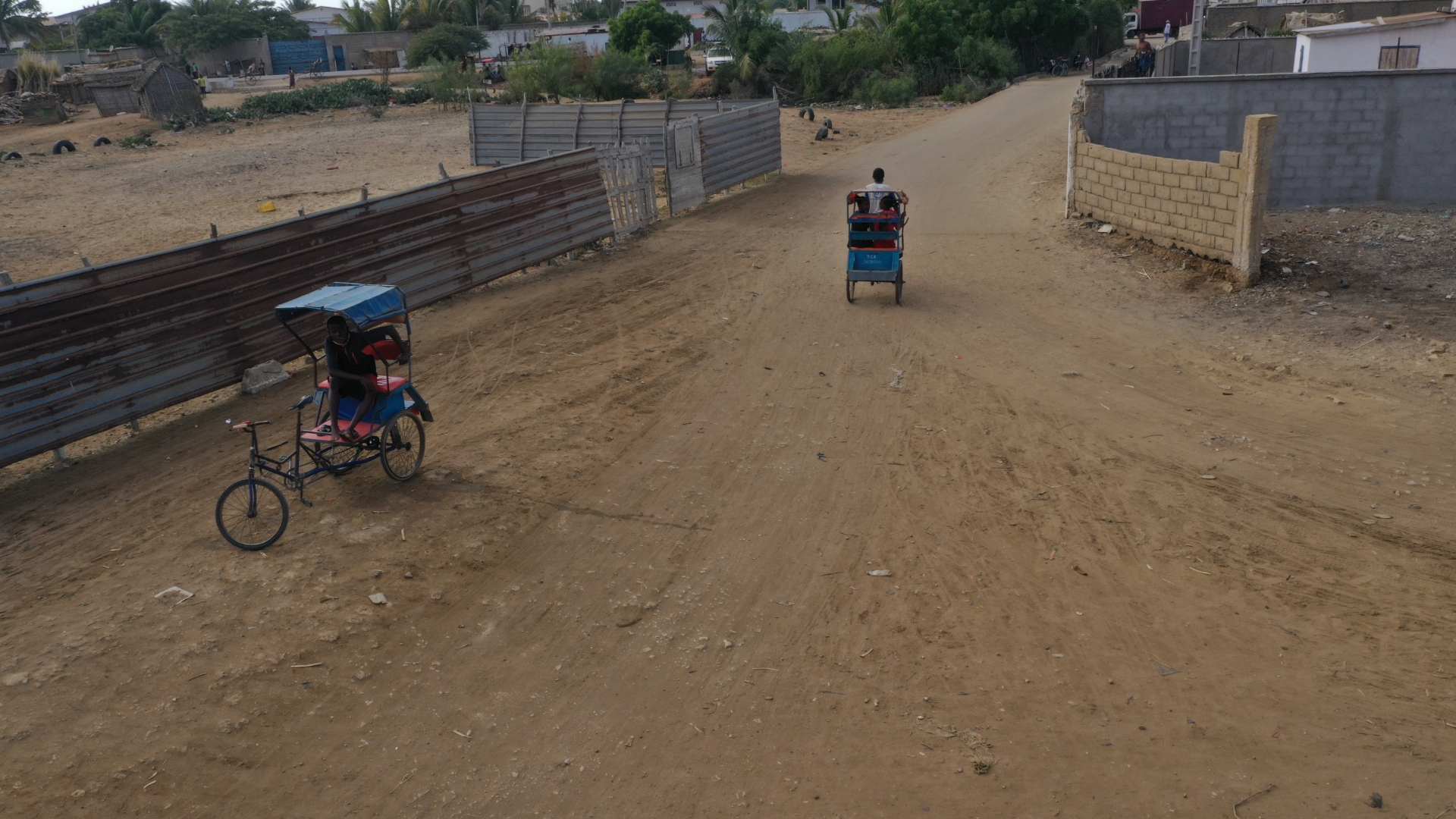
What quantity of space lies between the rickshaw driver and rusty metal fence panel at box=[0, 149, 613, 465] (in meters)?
3.15

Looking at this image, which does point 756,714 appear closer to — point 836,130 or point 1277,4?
point 836,130

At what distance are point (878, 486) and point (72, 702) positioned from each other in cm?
589

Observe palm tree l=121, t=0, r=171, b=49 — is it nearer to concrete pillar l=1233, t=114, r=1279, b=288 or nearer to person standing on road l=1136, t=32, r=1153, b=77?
person standing on road l=1136, t=32, r=1153, b=77

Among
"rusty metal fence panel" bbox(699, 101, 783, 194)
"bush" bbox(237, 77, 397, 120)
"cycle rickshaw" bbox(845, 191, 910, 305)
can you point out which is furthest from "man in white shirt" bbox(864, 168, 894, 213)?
"bush" bbox(237, 77, 397, 120)

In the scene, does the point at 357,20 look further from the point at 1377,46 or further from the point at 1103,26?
the point at 1377,46

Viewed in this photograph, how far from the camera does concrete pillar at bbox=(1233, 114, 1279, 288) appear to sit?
11930 mm

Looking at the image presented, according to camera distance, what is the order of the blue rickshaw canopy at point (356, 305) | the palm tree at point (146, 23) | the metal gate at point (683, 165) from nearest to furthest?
the blue rickshaw canopy at point (356, 305) < the metal gate at point (683, 165) < the palm tree at point (146, 23)

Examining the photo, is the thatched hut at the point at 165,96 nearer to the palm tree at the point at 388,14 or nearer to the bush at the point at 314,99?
the bush at the point at 314,99

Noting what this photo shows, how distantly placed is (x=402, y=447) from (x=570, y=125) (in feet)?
62.2

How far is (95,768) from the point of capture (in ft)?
17.1

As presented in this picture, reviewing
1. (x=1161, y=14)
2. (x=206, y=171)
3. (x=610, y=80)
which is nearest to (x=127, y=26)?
(x=610, y=80)

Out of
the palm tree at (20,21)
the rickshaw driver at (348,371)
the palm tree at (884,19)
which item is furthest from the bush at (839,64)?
the palm tree at (20,21)

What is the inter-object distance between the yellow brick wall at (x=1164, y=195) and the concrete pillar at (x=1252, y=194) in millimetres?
113

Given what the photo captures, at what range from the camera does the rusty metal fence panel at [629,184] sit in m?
17.3
